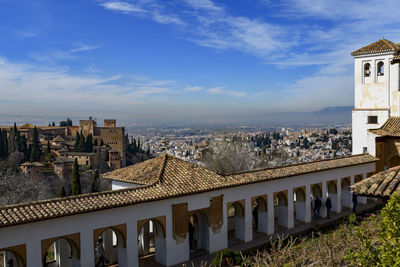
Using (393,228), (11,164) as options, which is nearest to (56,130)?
(11,164)

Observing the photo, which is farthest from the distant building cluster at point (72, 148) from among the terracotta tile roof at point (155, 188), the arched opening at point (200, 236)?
the terracotta tile roof at point (155, 188)

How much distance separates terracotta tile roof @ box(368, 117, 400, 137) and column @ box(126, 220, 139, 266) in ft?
46.6

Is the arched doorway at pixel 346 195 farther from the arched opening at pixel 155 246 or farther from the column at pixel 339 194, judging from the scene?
the arched opening at pixel 155 246

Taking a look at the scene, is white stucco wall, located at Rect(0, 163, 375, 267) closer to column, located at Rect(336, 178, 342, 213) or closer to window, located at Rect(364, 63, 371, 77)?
column, located at Rect(336, 178, 342, 213)

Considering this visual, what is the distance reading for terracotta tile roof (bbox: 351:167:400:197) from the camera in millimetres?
6758

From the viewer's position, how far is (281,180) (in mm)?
14938

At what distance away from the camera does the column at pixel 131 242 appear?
10742 millimetres

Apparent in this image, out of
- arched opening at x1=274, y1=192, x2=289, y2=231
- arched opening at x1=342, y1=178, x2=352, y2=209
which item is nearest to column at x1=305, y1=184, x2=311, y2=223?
arched opening at x1=274, y1=192, x2=289, y2=231

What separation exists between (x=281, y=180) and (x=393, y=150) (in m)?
8.30

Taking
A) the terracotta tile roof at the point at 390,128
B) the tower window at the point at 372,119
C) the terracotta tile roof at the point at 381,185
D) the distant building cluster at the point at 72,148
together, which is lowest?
the distant building cluster at the point at 72,148

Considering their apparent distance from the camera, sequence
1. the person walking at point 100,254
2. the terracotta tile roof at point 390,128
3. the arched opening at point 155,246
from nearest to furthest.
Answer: the person walking at point 100,254 < the arched opening at point 155,246 < the terracotta tile roof at point 390,128

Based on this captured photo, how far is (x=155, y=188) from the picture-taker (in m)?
11.5

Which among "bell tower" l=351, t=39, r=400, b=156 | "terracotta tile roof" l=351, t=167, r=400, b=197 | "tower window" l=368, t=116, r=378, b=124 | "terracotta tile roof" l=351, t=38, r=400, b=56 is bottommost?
"terracotta tile roof" l=351, t=167, r=400, b=197

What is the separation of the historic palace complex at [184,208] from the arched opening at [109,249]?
0.03 metres
